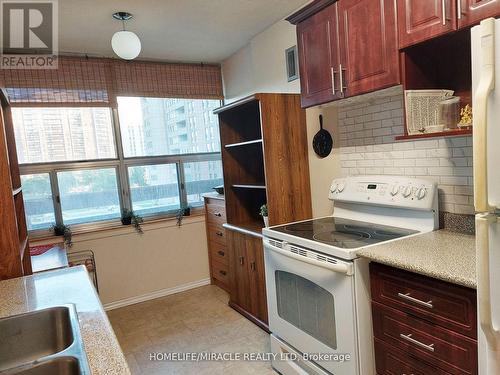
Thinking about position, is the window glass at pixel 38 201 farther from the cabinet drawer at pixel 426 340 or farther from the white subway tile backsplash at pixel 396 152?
the cabinet drawer at pixel 426 340

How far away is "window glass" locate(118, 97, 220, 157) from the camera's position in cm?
364

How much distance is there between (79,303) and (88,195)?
2356mm

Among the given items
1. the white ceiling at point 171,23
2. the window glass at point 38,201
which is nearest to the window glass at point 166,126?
the white ceiling at point 171,23

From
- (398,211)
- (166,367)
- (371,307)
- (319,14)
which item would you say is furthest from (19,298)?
(319,14)

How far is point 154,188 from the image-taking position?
3.80 meters

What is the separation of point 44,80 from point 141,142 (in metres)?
1.01

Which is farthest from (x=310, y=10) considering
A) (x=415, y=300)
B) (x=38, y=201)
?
(x=38, y=201)

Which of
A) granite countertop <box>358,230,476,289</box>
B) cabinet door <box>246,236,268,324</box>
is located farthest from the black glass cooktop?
cabinet door <box>246,236,268,324</box>

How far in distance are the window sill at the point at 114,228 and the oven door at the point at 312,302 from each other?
5.70 ft

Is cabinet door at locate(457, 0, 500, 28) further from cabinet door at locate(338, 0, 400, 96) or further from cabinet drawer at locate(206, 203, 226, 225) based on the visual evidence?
cabinet drawer at locate(206, 203, 226, 225)

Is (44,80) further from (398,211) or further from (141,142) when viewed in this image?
(398,211)

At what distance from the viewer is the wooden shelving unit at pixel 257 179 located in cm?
247

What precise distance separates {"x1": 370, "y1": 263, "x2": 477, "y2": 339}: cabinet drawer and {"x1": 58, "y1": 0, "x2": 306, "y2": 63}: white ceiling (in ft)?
6.71

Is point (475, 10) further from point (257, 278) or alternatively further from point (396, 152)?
point (257, 278)
